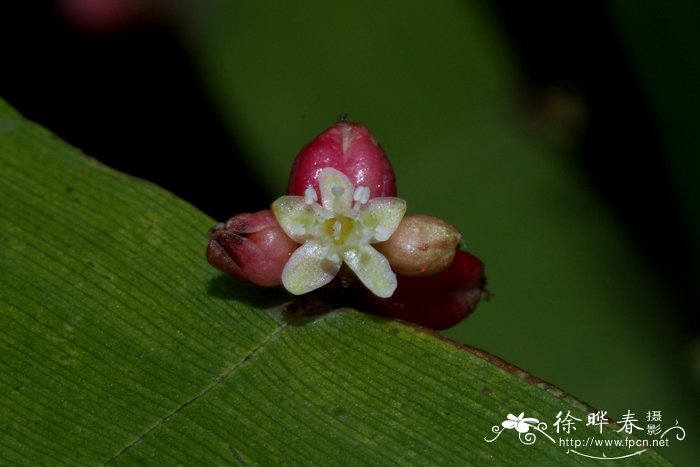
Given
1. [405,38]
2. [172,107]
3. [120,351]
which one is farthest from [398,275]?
[172,107]

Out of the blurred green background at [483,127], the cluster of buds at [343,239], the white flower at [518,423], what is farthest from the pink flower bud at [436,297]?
the blurred green background at [483,127]

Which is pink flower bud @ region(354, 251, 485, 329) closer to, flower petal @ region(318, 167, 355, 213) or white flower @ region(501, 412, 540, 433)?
flower petal @ region(318, 167, 355, 213)

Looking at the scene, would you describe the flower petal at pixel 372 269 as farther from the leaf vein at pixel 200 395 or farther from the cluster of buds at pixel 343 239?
the leaf vein at pixel 200 395

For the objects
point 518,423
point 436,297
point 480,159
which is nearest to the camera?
point 518,423

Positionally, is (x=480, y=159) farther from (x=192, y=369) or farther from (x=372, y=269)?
(x=192, y=369)

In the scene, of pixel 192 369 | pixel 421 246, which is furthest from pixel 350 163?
pixel 192 369

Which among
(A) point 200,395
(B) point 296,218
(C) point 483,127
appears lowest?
(A) point 200,395
